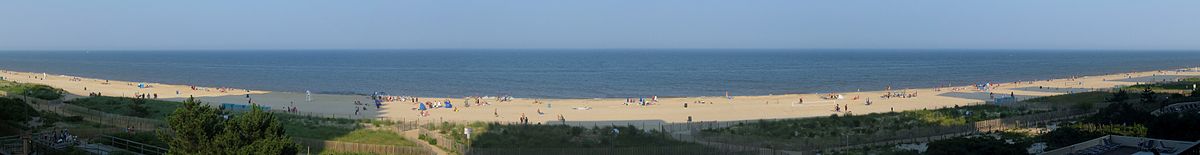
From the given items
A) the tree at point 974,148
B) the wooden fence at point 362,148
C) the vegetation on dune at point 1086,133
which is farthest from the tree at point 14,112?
the vegetation on dune at point 1086,133

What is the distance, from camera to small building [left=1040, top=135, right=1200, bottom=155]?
20.9 meters

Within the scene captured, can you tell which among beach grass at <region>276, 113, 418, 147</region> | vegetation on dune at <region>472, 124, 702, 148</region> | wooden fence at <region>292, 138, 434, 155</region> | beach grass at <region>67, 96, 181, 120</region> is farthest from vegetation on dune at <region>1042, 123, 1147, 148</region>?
beach grass at <region>67, 96, 181, 120</region>

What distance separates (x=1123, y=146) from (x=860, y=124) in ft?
49.9

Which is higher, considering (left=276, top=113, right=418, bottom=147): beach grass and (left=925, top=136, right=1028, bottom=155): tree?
(left=925, top=136, right=1028, bottom=155): tree

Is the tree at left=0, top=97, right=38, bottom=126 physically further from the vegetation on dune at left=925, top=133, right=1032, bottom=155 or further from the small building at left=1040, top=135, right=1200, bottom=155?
the small building at left=1040, top=135, right=1200, bottom=155

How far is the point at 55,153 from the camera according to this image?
2364 cm

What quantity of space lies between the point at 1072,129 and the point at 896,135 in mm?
5774

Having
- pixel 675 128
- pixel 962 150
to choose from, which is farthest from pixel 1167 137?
pixel 675 128

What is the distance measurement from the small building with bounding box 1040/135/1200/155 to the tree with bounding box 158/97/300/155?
1792 cm

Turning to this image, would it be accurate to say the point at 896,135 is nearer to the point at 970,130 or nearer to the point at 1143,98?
the point at 970,130

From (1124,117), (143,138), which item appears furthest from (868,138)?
(143,138)

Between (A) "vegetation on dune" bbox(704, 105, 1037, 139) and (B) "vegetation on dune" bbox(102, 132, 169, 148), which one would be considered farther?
(A) "vegetation on dune" bbox(704, 105, 1037, 139)

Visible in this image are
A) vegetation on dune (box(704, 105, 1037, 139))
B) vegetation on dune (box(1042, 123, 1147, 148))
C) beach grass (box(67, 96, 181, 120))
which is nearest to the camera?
vegetation on dune (box(1042, 123, 1147, 148))

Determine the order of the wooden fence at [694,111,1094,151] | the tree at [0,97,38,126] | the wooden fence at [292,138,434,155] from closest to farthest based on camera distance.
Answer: the wooden fence at [292,138,434,155] < the wooden fence at [694,111,1094,151] < the tree at [0,97,38,126]
